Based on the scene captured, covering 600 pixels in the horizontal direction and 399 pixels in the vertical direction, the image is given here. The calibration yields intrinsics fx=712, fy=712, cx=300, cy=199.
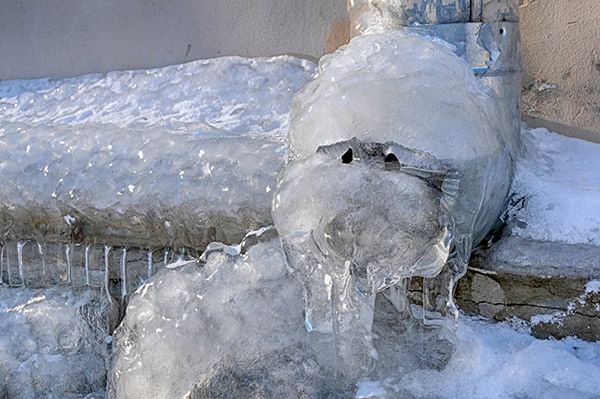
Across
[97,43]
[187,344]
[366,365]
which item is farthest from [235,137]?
[97,43]

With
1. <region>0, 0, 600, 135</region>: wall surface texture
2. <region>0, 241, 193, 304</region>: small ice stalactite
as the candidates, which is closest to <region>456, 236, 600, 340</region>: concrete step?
<region>0, 241, 193, 304</region>: small ice stalactite

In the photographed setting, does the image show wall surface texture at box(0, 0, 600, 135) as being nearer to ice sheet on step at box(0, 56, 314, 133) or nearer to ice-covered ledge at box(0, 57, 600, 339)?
ice sheet on step at box(0, 56, 314, 133)

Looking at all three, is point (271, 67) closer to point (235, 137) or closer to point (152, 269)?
point (235, 137)

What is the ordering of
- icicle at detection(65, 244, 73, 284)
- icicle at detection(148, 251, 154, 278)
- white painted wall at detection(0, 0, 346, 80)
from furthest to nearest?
1. white painted wall at detection(0, 0, 346, 80)
2. icicle at detection(65, 244, 73, 284)
3. icicle at detection(148, 251, 154, 278)

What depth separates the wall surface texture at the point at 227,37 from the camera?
2377 millimetres

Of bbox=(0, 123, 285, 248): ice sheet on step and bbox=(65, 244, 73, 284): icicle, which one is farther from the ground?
bbox=(0, 123, 285, 248): ice sheet on step

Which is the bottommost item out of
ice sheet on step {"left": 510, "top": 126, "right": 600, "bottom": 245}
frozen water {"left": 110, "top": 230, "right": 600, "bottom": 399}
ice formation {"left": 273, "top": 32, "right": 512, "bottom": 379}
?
frozen water {"left": 110, "top": 230, "right": 600, "bottom": 399}

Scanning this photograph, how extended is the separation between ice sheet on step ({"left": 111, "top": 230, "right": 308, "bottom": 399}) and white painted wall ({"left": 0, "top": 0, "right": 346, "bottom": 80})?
4.19ft

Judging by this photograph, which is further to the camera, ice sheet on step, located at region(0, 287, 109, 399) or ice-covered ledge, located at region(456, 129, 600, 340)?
ice sheet on step, located at region(0, 287, 109, 399)

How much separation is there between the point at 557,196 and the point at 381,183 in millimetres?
635

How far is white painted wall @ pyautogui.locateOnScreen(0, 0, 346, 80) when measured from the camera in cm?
281

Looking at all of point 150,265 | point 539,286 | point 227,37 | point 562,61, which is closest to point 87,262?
point 150,265

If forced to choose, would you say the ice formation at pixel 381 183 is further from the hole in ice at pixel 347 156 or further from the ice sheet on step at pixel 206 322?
the ice sheet on step at pixel 206 322

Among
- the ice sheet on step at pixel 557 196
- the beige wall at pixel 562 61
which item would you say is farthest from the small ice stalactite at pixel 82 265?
the beige wall at pixel 562 61
